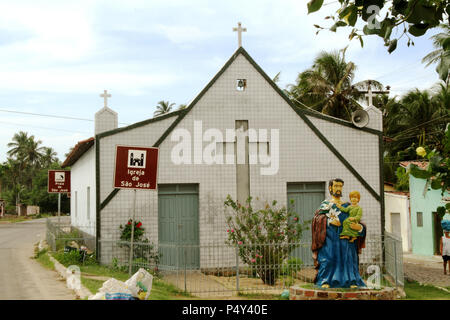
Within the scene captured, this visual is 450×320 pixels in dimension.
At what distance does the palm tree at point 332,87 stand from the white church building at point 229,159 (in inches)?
702

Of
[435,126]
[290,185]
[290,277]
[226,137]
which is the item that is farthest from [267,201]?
[435,126]

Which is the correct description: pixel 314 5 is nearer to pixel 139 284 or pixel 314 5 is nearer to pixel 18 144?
pixel 139 284

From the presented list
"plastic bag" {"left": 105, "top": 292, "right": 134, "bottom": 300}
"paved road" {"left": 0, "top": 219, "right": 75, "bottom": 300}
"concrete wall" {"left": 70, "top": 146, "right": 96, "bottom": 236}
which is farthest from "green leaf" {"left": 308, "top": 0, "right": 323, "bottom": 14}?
"concrete wall" {"left": 70, "top": 146, "right": 96, "bottom": 236}

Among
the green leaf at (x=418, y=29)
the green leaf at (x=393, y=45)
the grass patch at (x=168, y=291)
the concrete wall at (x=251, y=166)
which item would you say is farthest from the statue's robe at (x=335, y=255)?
the green leaf at (x=418, y=29)

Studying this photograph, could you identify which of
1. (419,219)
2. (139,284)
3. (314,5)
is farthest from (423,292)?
(314,5)

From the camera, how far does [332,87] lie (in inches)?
1417

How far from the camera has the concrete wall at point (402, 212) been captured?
26106mm

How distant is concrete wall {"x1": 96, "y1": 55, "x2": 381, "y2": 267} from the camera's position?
16016mm

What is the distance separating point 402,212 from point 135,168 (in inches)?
750

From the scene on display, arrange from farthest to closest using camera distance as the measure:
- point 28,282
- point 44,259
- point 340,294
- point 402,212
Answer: point 402,212 → point 44,259 → point 28,282 → point 340,294

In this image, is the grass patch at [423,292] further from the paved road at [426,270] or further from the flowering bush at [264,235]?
the flowering bush at [264,235]

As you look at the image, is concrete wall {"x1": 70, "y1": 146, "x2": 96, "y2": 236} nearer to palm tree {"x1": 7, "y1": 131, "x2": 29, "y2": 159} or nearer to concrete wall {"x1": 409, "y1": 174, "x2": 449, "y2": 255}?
concrete wall {"x1": 409, "y1": 174, "x2": 449, "y2": 255}

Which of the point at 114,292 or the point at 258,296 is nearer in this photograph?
the point at 114,292

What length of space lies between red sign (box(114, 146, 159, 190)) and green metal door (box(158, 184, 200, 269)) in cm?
522
